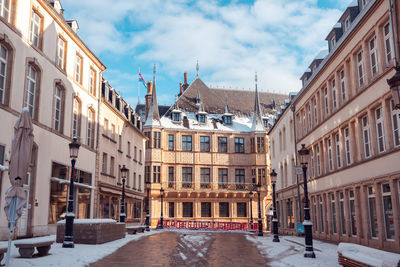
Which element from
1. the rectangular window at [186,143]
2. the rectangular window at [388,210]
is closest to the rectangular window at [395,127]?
the rectangular window at [388,210]

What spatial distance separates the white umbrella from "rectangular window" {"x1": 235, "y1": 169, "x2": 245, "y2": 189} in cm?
4251

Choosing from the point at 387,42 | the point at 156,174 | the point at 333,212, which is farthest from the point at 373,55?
the point at 156,174

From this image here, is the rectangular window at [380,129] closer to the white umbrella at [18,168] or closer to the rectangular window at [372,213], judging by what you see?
the rectangular window at [372,213]

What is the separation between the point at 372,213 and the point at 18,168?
1480cm

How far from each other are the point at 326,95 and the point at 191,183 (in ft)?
91.5

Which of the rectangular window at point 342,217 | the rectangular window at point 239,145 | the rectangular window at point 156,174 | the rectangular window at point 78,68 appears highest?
the rectangular window at point 78,68

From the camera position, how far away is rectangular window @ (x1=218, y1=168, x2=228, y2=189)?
167 ft

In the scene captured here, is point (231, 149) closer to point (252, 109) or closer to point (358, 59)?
point (252, 109)

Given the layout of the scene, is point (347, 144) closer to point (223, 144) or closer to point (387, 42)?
point (387, 42)

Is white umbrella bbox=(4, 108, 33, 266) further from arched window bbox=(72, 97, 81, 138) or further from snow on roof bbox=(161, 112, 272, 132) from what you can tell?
snow on roof bbox=(161, 112, 272, 132)

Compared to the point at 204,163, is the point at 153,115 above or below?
above

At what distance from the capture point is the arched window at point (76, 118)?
26.2 metres

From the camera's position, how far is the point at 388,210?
16.5 meters

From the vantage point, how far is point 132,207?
1615 inches
